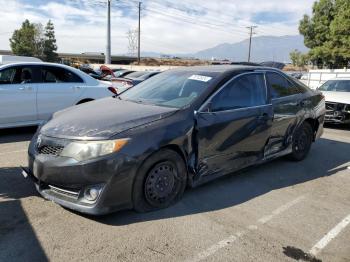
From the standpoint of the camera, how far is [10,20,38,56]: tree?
6356 centimetres

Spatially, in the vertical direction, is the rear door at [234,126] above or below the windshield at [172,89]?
below

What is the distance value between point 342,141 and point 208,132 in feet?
17.6

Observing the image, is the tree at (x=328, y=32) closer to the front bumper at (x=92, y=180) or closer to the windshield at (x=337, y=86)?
the windshield at (x=337, y=86)

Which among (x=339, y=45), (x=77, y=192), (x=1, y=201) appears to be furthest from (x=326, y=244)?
(x=339, y=45)

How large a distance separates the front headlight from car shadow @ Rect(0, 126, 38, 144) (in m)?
4.25

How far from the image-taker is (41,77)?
8203 mm

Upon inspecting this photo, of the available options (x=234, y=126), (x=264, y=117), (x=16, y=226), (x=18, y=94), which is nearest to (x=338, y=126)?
(x=264, y=117)

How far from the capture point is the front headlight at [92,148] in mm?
3818

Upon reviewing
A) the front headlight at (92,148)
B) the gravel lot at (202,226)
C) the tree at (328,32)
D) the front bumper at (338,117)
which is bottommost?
the gravel lot at (202,226)

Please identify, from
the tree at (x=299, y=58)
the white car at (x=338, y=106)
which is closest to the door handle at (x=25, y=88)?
the white car at (x=338, y=106)

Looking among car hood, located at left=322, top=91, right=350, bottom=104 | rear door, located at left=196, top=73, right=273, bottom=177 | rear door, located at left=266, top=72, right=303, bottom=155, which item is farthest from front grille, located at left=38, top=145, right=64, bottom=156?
car hood, located at left=322, top=91, right=350, bottom=104

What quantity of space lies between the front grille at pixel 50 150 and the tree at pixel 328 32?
34566 millimetres

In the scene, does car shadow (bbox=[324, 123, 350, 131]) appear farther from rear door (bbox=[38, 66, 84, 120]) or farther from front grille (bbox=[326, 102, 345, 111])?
rear door (bbox=[38, 66, 84, 120])

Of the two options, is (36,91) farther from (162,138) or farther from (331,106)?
(331,106)
